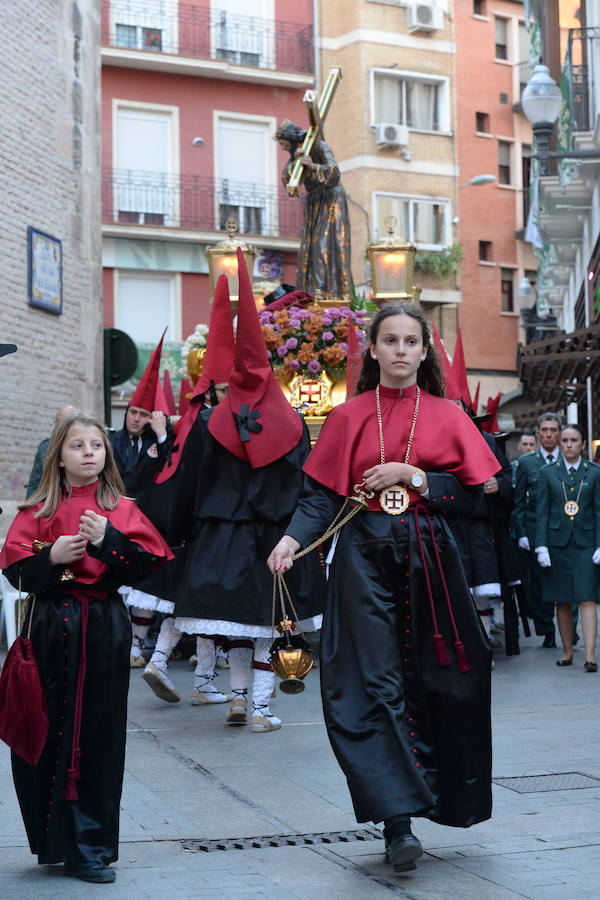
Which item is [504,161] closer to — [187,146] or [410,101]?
[410,101]

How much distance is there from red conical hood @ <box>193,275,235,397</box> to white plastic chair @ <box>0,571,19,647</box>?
299 cm

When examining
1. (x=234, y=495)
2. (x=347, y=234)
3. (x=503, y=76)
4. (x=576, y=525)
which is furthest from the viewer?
(x=503, y=76)

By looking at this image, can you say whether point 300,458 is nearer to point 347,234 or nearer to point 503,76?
point 347,234

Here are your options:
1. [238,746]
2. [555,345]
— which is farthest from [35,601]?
[555,345]

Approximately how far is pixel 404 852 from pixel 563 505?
6.68 m

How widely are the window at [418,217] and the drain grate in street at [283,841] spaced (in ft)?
103

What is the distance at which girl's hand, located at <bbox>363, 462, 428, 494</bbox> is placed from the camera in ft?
16.4

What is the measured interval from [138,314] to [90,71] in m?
13.9

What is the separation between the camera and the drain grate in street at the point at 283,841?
205 inches

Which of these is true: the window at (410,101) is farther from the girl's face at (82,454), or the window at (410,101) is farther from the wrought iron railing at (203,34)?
the girl's face at (82,454)

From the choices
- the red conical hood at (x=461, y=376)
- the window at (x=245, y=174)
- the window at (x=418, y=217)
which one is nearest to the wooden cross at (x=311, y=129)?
the red conical hood at (x=461, y=376)

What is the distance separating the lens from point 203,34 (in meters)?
33.8

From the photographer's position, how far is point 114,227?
1257 inches

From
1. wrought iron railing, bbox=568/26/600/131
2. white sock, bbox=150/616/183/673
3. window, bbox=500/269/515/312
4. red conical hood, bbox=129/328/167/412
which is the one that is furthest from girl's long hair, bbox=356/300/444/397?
window, bbox=500/269/515/312
